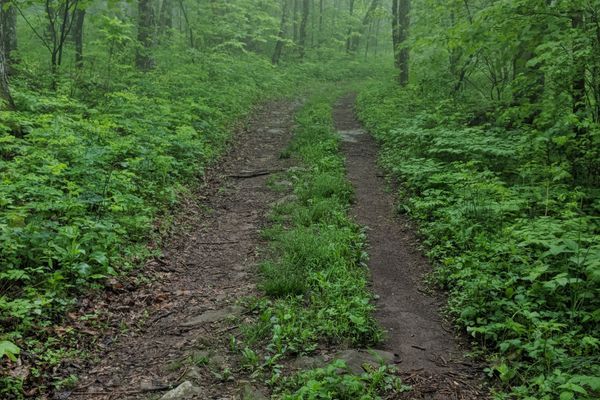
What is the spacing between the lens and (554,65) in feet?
23.4

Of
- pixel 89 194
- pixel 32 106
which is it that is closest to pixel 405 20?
pixel 32 106

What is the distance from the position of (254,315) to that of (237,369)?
0.85 m

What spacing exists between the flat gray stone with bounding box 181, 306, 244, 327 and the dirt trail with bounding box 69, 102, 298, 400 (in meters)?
0.01

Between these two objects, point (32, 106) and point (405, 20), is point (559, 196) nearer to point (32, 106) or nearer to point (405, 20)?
point (32, 106)

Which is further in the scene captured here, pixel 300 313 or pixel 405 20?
pixel 405 20

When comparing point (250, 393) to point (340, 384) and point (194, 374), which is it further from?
point (340, 384)

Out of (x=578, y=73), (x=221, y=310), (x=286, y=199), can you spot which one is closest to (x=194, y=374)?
(x=221, y=310)

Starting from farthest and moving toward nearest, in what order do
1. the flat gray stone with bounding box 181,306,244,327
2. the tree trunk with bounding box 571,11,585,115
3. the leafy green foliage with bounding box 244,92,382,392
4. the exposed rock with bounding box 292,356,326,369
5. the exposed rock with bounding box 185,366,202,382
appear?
the tree trunk with bounding box 571,11,585,115, the flat gray stone with bounding box 181,306,244,327, the leafy green foliage with bounding box 244,92,382,392, the exposed rock with bounding box 292,356,326,369, the exposed rock with bounding box 185,366,202,382

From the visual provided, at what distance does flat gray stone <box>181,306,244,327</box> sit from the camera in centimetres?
479

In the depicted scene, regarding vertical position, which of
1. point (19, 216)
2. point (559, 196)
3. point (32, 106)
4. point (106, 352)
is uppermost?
point (32, 106)

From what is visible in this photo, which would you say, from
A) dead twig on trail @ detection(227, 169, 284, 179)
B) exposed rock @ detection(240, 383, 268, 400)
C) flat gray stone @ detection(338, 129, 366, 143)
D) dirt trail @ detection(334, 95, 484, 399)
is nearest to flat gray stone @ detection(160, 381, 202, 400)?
exposed rock @ detection(240, 383, 268, 400)

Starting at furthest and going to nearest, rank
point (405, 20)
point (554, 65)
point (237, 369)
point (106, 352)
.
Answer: point (405, 20) < point (554, 65) < point (106, 352) < point (237, 369)

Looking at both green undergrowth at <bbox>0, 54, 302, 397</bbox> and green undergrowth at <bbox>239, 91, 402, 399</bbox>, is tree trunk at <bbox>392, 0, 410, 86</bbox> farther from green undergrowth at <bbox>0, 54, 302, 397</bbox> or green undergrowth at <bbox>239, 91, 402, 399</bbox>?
green undergrowth at <bbox>239, 91, 402, 399</bbox>

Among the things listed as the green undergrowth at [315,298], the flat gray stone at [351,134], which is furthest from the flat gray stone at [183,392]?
the flat gray stone at [351,134]
